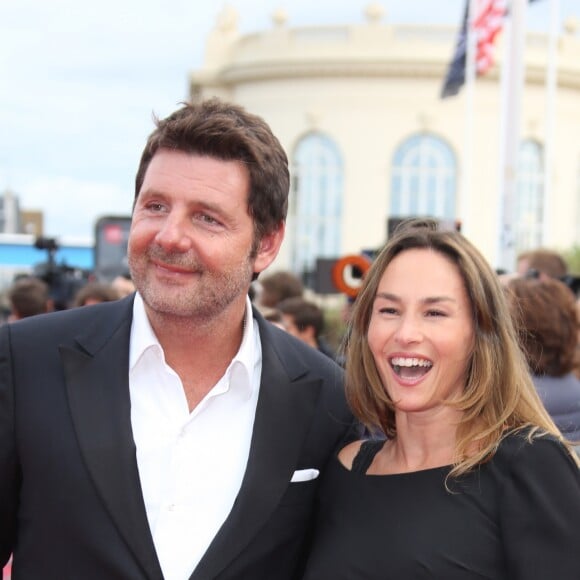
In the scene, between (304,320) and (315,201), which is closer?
(304,320)

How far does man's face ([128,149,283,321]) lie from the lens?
2566mm

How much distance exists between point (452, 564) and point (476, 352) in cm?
59

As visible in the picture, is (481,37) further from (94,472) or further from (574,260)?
(94,472)

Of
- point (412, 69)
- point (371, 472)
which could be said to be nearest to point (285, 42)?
point (412, 69)

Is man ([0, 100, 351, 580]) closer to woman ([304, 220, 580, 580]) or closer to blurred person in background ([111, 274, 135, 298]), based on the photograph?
woman ([304, 220, 580, 580])

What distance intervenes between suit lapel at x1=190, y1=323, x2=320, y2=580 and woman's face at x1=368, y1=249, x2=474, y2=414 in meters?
0.28

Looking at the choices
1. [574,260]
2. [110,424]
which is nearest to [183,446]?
[110,424]

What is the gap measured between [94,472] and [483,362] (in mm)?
1079

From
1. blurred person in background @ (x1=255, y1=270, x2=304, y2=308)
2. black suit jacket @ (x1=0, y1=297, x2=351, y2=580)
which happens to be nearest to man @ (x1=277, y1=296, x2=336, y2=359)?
blurred person in background @ (x1=255, y1=270, x2=304, y2=308)

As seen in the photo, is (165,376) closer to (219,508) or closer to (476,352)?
(219,508)

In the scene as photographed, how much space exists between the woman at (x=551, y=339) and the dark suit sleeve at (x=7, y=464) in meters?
2.31

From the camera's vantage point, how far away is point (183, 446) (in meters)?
2.58

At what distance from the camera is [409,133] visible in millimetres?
29062

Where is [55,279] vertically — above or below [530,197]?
below
